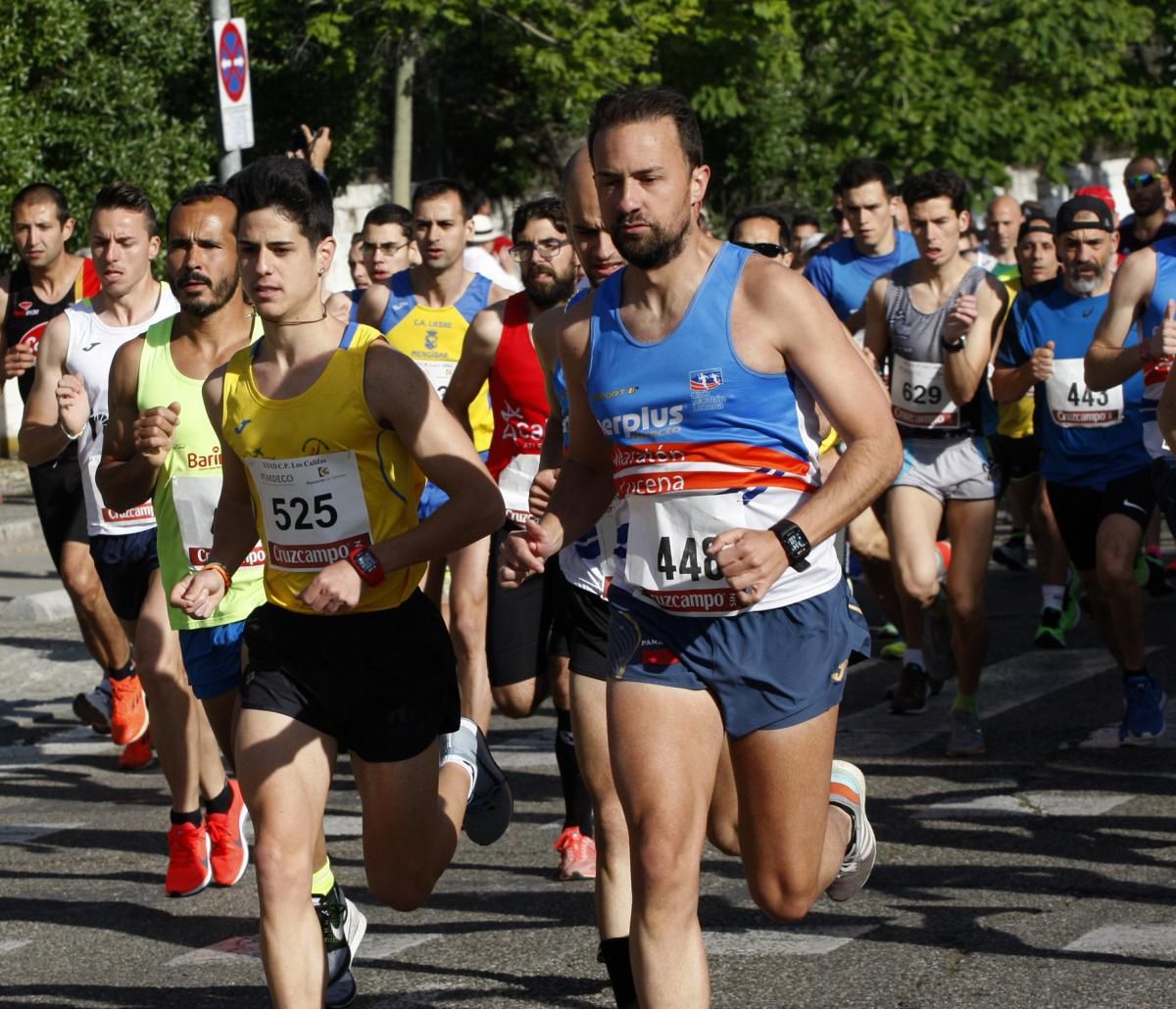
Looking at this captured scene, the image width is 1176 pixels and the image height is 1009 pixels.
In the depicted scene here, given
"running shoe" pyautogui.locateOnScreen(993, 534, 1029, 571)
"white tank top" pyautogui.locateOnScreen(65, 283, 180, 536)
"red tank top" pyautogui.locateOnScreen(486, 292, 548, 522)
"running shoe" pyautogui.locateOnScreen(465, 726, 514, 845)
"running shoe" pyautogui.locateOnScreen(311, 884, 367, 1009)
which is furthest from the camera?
"running shoe" pyautogui.locateOnScreen(993, 534, 1029, 571)

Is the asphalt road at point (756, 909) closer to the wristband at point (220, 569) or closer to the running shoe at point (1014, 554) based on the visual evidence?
the wristband at point (220, 569)

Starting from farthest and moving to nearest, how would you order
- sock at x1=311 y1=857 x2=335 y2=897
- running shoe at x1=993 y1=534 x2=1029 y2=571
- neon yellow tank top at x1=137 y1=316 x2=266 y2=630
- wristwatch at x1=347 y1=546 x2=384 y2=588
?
running shoe at x1=993 y1=534 x2=1029 y2=571 → neon yellow tank top at x1=137 y1=316 x2=266 y2=630 → sock at x1=311 y1=857 x2=335 y2=897 → wristwatch at x1=347 y1=546 x2=384 y2=588

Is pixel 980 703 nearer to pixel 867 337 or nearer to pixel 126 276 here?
pixel 867 337

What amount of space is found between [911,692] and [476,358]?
294 cm

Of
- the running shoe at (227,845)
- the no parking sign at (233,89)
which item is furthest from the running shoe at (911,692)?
the no parking sign at (233,89)

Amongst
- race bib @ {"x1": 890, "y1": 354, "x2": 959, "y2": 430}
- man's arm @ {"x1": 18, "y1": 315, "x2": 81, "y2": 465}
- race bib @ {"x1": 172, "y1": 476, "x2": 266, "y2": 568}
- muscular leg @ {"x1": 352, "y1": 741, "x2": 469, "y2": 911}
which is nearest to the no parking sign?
race bib @ {"x1": 890, "y1": 354, "x2": 959, "y2": 430}

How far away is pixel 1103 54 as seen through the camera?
31.3 m

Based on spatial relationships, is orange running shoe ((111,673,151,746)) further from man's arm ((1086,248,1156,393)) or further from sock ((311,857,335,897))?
man's arm ((1086,248,1156,393))

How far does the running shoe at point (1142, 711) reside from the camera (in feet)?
27.1

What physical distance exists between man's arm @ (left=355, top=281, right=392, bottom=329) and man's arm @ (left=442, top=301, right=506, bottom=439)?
1455 mm

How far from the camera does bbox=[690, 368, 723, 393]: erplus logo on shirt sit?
4.41 metres

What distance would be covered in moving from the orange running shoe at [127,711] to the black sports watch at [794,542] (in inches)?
202

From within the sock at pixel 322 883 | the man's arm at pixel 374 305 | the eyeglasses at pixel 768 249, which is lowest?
the sock at pixel 322 883

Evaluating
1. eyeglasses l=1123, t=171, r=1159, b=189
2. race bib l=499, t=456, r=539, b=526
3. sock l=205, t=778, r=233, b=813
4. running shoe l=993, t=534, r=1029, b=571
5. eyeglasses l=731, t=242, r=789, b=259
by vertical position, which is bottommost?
running shoe l=993, t=534, r=1029, b=571
